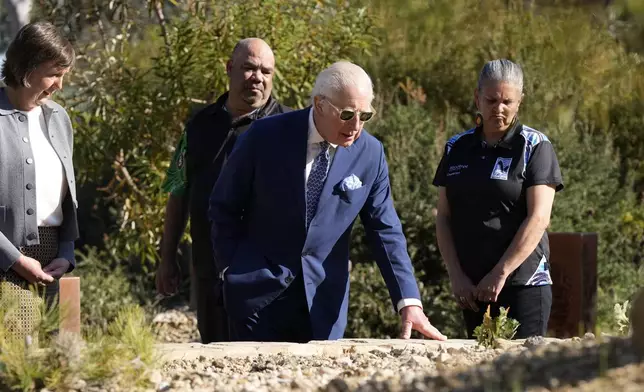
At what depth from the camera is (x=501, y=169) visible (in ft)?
19.0

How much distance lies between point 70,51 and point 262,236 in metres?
1.13

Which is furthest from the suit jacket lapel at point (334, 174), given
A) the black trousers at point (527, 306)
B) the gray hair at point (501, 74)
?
the black trousers at point (527, 306)

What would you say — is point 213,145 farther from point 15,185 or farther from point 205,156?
point 15,185

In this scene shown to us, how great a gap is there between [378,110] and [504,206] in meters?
5.00

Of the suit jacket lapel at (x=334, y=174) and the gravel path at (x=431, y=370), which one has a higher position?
the suit jacket lapel at (x=334, y=174)

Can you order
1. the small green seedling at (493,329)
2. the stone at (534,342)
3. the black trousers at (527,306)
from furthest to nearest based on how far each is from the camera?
1. the black trousers at (527,306)
2. the small green seedling at (493,329)
3. the stone at (534,342)

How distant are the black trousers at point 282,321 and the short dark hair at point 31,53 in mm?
1341

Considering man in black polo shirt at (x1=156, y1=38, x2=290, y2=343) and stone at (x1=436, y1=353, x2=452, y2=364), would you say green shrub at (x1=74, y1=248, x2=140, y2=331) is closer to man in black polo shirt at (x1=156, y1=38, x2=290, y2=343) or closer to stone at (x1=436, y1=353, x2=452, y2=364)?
man in black polo shirt at (x1=156, y1=38, x2=290, y2=343)

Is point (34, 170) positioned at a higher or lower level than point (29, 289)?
higher

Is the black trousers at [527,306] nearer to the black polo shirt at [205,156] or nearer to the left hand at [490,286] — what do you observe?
the left hand at [490,286]

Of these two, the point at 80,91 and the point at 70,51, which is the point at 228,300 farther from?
the point at 80,91

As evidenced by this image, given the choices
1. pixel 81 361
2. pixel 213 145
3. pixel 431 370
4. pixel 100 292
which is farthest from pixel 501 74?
pixel 100 292

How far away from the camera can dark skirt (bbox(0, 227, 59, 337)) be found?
4938mm

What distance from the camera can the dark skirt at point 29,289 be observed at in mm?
4938
